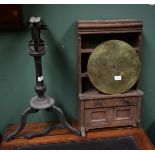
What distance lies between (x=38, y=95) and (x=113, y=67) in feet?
1.83

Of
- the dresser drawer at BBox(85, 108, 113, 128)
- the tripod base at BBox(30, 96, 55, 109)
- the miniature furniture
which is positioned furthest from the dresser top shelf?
the tripod base at BBox(30, 96, 55, 109)

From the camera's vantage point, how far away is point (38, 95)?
1680 millimetres

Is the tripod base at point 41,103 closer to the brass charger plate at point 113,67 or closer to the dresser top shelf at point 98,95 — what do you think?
the dresser top shelf at point 98,95

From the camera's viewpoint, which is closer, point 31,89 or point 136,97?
point 136,97

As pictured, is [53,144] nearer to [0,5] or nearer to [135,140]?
[135,140]

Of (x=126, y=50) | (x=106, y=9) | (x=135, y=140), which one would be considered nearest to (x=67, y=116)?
(x=135, y=140)

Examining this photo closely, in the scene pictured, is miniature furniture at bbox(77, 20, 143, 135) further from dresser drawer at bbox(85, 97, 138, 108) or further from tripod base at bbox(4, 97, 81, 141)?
tripod base at bbox(4, 97, 81, 141)

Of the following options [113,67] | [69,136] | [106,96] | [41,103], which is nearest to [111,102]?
[106,96]

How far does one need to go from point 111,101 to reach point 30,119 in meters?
0.68

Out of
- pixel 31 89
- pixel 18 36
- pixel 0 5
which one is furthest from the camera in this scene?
pixel 31 89

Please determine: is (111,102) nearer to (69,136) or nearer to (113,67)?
(113,67)

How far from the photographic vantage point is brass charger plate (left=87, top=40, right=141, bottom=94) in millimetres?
1649

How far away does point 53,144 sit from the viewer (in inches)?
65.0

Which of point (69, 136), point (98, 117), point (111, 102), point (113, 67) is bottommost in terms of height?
point (69, 136)
